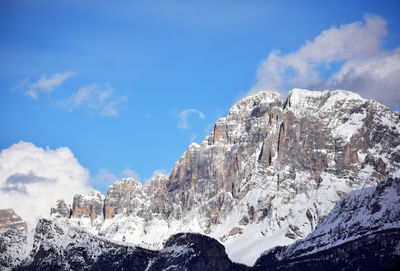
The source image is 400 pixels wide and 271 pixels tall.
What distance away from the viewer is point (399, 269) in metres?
167
